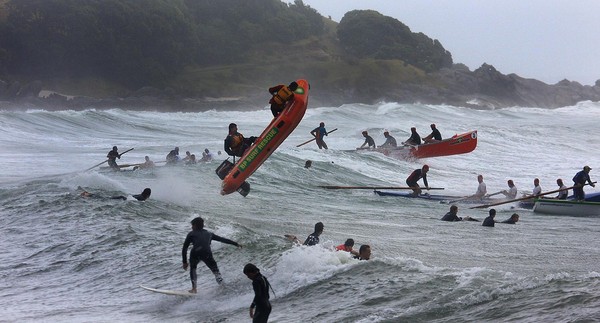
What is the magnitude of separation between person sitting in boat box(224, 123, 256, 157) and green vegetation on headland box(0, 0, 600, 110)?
50.2m

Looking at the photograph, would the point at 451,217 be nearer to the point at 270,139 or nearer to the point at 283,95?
the point at 270,139

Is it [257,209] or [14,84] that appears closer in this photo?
[257,209]

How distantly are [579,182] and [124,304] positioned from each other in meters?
12.5

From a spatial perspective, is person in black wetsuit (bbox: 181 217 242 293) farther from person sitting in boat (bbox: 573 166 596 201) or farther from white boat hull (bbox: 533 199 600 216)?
person sitting in boat (bbox: 573 166 596 201)

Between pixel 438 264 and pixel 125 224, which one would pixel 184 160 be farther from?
pixel 438 264

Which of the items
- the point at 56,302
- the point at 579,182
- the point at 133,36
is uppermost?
the point at 133,36

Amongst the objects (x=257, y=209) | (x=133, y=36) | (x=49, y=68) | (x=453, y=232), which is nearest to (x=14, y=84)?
(x=49, y=68)

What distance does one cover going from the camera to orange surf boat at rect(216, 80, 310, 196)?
16.1 m

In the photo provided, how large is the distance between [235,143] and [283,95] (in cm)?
138

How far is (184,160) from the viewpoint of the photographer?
27844 millimetres

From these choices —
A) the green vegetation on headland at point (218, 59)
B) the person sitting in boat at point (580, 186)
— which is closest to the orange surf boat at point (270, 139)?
the person sitting in boat at point (580, 186)

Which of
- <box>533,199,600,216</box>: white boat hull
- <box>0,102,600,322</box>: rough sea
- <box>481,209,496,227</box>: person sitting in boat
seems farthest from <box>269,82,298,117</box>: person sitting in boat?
<box>533,199,600,216</box>: white boat hull

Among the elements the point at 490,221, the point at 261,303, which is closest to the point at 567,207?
the point at 490,221

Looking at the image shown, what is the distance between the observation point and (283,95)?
15.9m
